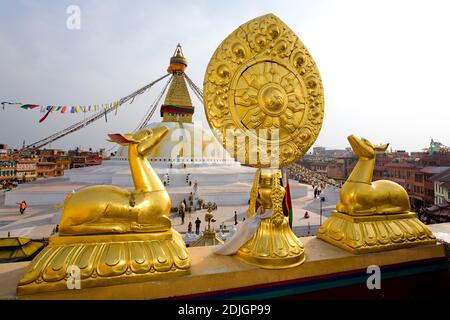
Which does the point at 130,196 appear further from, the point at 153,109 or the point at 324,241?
the point at 153,109

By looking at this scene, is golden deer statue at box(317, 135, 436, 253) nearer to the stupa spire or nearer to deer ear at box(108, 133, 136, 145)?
deer ear at box(108, 133, 136, 145)

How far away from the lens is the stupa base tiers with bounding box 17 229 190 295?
216 cm

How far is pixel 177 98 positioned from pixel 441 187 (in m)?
24.3

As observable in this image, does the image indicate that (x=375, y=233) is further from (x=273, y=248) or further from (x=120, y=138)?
(x=120, y=138)

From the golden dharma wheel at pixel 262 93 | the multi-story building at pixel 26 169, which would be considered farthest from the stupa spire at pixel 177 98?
the multi-story building at pixel 26 169

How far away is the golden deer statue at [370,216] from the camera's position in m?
3.26

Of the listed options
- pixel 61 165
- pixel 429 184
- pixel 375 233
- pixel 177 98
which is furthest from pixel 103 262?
pixel 61 165

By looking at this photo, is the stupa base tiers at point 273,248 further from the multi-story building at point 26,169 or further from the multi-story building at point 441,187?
the multi-story building at point 26,169

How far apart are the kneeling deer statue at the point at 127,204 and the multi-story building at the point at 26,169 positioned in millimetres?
45313

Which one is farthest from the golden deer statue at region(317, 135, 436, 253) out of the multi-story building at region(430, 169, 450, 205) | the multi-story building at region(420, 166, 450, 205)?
the multi-story building at region(420, 166, 450, 205)

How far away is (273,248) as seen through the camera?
283 centimetres
